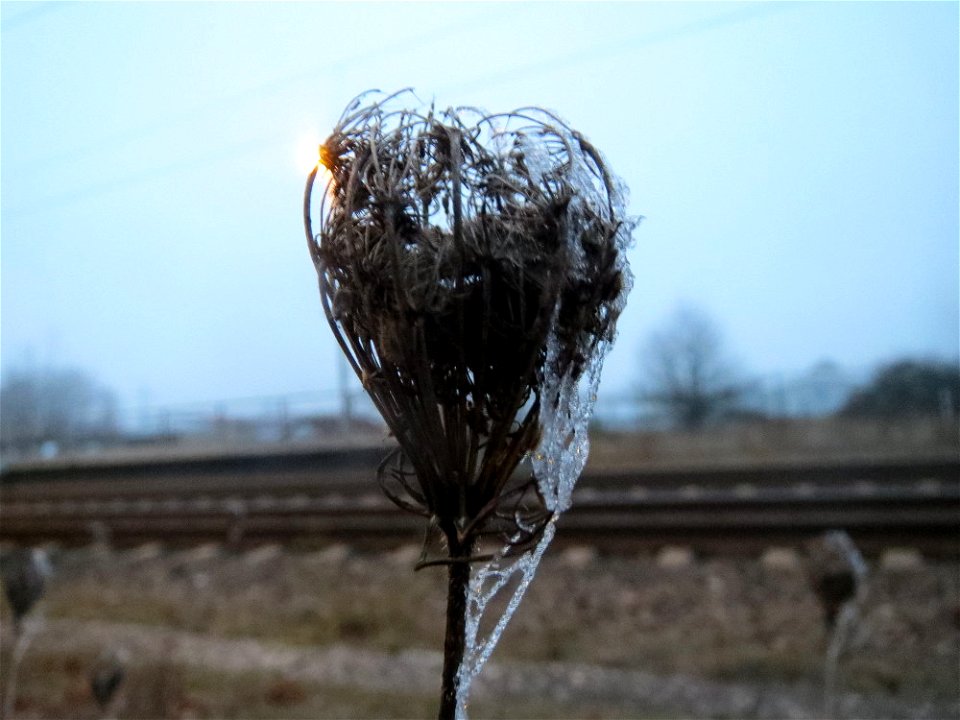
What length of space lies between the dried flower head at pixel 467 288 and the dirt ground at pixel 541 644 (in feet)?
11.8

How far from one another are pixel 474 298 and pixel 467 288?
2 cm

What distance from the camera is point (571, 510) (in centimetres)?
959

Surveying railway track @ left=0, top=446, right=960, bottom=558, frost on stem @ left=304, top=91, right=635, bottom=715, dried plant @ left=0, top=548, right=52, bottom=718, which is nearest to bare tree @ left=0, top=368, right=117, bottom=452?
railway track @ left=0, top=446, right=960, bottom=558

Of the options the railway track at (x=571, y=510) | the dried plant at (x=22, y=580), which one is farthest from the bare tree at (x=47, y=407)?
the dried plant at (x=22, y=580)

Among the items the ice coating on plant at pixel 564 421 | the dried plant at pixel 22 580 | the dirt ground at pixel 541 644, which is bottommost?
the dirt ground at pixel 541 644

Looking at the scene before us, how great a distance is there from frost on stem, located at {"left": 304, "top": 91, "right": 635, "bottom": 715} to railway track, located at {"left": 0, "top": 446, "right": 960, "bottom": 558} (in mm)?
4342

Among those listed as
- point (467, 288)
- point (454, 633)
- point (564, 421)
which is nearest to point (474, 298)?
point (467, 288)

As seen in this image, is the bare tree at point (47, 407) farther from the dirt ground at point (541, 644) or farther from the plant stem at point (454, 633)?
the plant stem at point (454, 633)

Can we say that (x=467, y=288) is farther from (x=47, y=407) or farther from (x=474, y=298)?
(x=47, y=407)

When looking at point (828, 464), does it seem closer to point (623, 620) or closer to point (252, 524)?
point (623, 620)

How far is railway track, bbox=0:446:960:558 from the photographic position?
8.28 meters

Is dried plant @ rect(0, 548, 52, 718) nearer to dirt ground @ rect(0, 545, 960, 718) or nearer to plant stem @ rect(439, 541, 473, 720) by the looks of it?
dirt ground @ rect(0, 545, 960, 718)

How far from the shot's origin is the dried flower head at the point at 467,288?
1433 millimetres

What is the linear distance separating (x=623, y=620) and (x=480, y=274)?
17.5 ft
